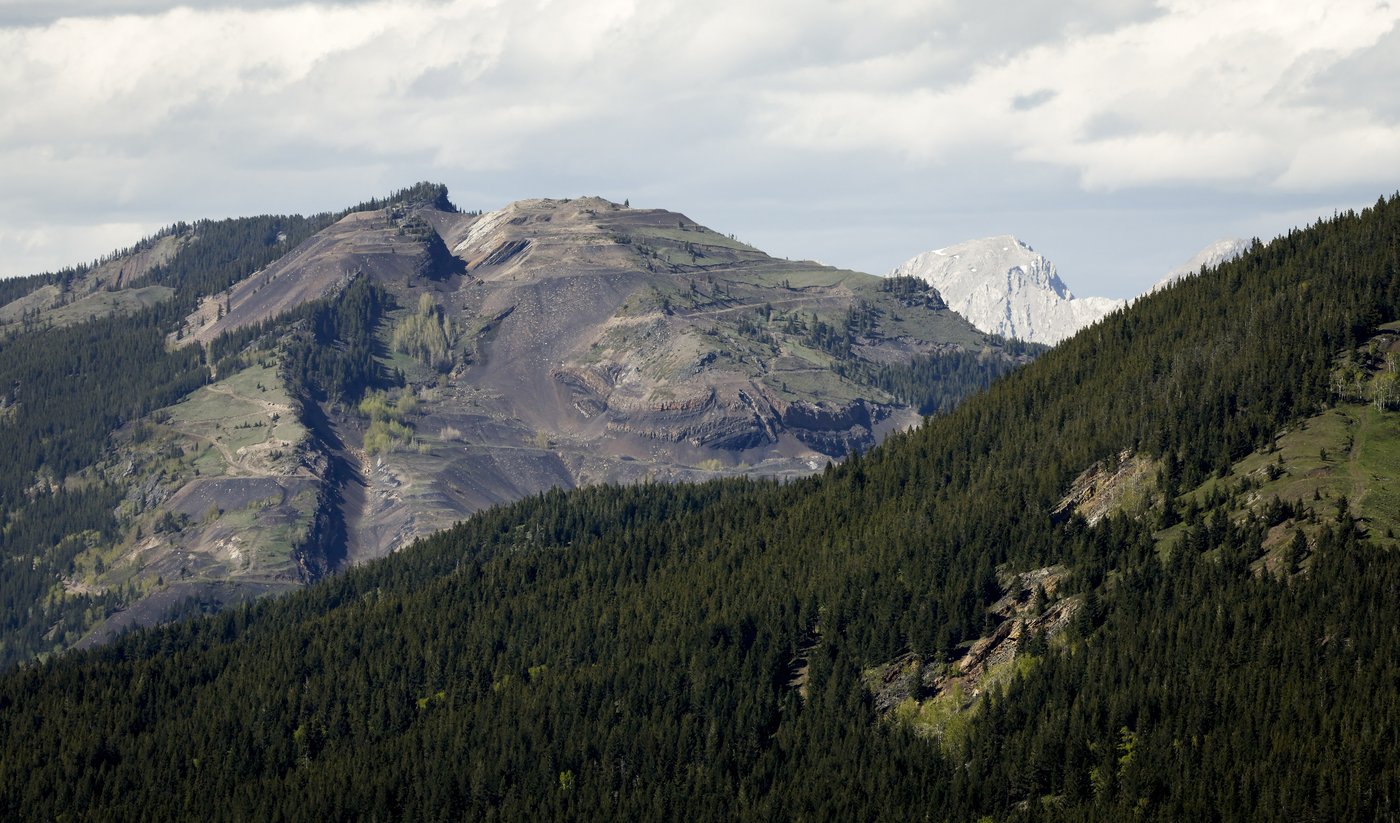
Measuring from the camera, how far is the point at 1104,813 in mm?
198500

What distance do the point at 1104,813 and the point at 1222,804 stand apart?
43.9 feet

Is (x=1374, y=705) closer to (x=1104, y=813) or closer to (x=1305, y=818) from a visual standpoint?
(x=1305, y=818)

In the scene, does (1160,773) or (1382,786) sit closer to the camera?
(1382,786)

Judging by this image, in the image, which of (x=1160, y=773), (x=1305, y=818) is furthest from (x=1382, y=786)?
(x=1160, y=773)

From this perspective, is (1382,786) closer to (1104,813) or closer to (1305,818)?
(1305,818)

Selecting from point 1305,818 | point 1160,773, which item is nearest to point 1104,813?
point 1160,773

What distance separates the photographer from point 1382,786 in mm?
182250

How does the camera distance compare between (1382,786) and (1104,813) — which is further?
(1104,813)

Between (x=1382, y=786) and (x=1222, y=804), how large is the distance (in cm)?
1579

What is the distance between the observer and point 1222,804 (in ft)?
624

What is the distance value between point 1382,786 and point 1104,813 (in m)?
29.1

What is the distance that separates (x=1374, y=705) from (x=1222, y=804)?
18936 millimetres

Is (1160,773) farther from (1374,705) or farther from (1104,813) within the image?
(1374,705)

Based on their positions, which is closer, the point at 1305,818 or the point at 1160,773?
the point at 1305,818
